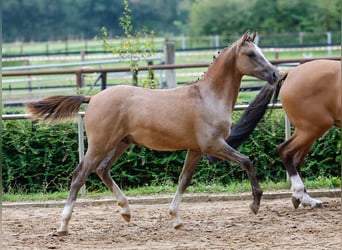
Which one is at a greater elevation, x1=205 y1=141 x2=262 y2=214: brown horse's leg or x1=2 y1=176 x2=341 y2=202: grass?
x1=205 y1=141 x2=262 y2=214: brown horse's leg

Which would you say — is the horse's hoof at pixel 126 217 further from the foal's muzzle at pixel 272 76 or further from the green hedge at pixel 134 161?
the green hedge at pixel 134 161

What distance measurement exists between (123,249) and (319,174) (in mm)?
3908

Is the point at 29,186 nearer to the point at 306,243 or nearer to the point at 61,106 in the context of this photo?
the point at 61,106

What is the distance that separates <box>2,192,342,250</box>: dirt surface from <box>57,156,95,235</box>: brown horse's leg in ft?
0.40

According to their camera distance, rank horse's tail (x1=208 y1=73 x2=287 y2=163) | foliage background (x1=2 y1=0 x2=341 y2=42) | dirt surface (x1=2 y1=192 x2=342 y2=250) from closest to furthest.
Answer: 1. dirt surface (x1=2 y1=192 x2=342 y2=250)
2. horse's tail (x1=208 y1=73 x2=287 y2=163)
3. foliage background (x1=2 y1=0 x2=341 y2=42)

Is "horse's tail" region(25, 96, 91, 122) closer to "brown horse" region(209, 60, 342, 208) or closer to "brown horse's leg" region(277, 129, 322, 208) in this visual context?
"brown horse" region(209, 60, 342, 208)

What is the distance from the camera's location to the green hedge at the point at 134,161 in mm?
9133

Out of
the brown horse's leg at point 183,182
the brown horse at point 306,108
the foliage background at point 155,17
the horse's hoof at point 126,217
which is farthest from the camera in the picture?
the foliage background at point 155,17

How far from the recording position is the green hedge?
30.0 ft

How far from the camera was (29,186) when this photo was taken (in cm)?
928

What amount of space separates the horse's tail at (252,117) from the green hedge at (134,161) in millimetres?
1041

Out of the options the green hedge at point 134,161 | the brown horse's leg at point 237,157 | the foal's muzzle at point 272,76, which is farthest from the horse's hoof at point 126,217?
the green hedge at point 134,161

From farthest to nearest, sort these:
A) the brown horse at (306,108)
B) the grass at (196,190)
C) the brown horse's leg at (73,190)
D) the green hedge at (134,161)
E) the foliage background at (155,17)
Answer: the foliage background at (155,17) < the green hedge at (134,161) < the grass at (196,190) < the brown horse at (306,108) < the brown horse's leg at (73,190)

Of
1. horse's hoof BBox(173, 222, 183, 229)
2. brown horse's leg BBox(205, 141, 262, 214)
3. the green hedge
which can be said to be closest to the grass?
the green hedge
